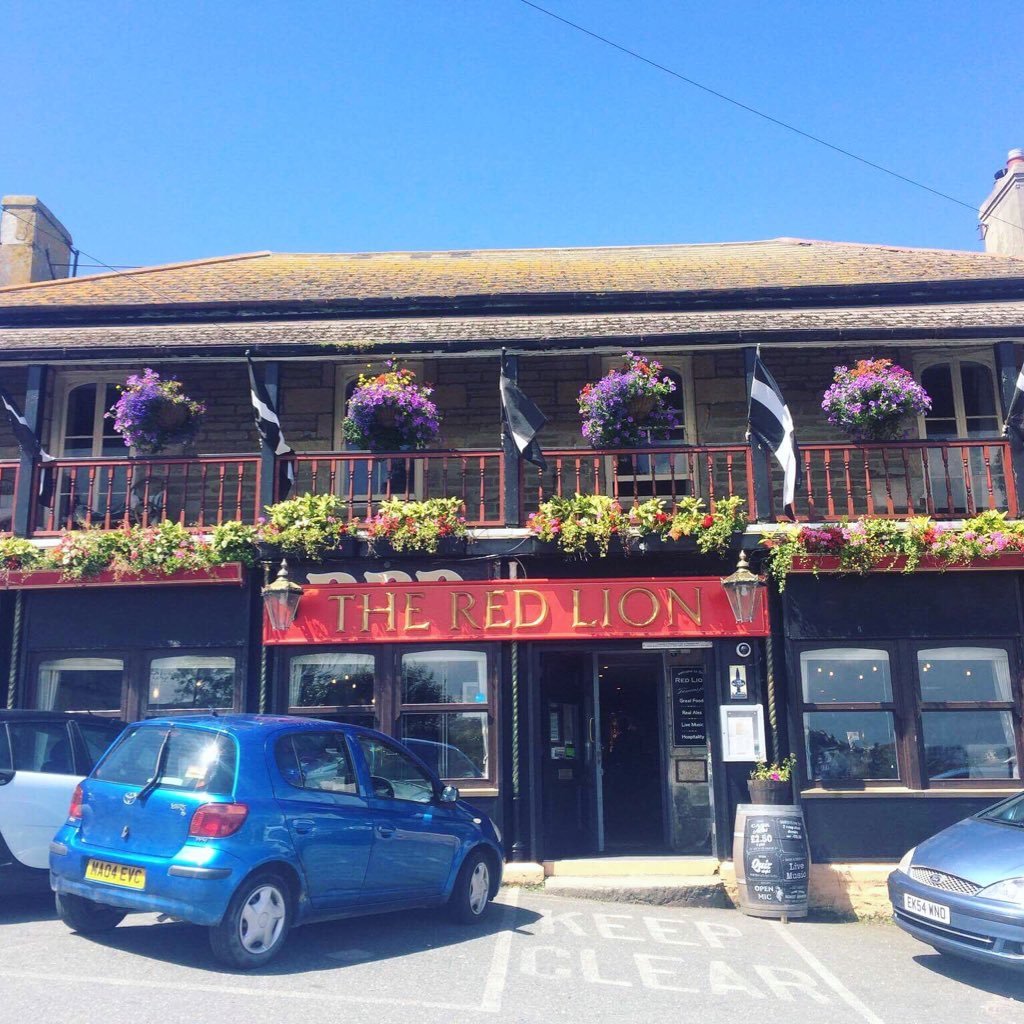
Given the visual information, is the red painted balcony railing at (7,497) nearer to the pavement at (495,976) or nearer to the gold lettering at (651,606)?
the pavement at (495,976)

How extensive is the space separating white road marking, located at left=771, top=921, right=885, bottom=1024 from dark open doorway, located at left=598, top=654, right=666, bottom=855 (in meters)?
2.88

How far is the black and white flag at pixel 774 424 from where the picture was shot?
33.4ft

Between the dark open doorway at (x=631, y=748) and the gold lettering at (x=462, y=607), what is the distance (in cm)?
202

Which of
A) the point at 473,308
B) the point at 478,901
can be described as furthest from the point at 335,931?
the point at 473,308

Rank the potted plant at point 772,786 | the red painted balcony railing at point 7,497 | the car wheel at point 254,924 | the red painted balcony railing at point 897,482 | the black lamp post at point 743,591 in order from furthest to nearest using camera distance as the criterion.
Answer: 1. the red painted balcony railing at point 7,497
2. the red painted balcony railing at point 897,482
3. the black lamp post at point 743,591
4. the potted plant at point 772,786
5. the car wheel at point 254,924

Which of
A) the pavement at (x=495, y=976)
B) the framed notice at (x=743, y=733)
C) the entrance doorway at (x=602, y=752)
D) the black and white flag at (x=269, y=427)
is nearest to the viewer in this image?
the pavement at (x=495, y=976)

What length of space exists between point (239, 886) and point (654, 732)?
6.81 m

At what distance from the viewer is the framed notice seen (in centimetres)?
991

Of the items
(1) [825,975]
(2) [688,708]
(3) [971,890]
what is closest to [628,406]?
(2) [688,708]

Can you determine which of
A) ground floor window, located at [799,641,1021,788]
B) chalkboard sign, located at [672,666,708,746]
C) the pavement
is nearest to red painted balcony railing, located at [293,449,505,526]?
chalkboard sign, located at [672,666,708,746]

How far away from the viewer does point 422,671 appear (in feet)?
34.6

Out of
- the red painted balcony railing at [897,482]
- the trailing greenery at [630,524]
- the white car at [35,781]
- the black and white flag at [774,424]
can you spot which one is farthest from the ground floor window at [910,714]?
the white car at [35,781]

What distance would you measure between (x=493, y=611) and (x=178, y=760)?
14.3ft

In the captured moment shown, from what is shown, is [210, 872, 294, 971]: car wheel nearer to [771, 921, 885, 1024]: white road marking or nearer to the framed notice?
[771, 921, 885, 1024]: white road marking
